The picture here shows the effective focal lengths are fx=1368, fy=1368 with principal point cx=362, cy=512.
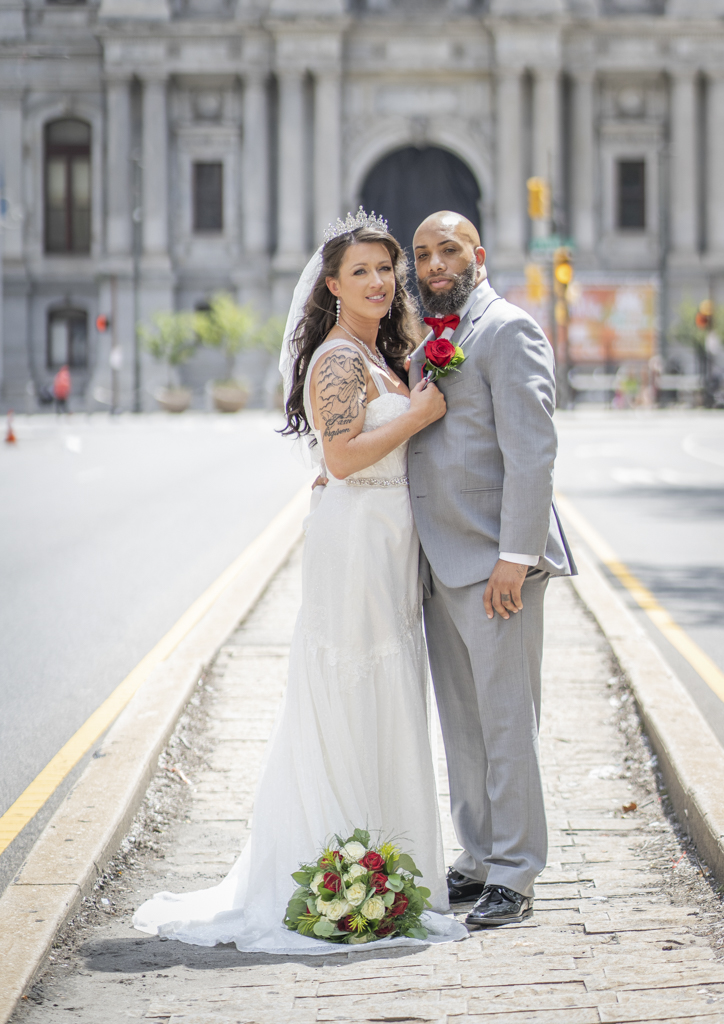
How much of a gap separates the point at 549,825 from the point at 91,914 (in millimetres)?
1878

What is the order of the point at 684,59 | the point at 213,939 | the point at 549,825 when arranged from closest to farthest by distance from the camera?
the point at 213,939
the point at 549,825
the point at 684,59

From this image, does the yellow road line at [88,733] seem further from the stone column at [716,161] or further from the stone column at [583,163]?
the stone column at [716,161]

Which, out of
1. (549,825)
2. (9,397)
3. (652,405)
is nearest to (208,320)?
(9,397)

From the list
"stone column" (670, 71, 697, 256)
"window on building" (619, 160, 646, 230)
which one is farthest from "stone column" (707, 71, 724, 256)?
"window on building" (619, 160, 646, 230)

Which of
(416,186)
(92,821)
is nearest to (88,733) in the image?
(92,821)

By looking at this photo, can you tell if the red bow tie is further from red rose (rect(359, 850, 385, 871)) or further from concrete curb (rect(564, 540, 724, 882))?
concrete curb (rect(564, 540, 724, 882))

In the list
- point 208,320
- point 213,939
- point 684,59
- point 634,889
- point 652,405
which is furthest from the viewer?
point 684,59

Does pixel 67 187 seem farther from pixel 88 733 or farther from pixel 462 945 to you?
pixel 462 945

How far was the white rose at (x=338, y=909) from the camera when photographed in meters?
4.07

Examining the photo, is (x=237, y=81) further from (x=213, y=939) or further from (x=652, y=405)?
(x=213, y=939)

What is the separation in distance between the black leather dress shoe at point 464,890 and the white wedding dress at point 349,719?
Result: 212 mm

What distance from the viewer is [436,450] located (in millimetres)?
4449

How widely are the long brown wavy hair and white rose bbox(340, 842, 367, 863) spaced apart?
56.2 inches

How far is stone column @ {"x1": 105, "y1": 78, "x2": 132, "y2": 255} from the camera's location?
56.8 metres
